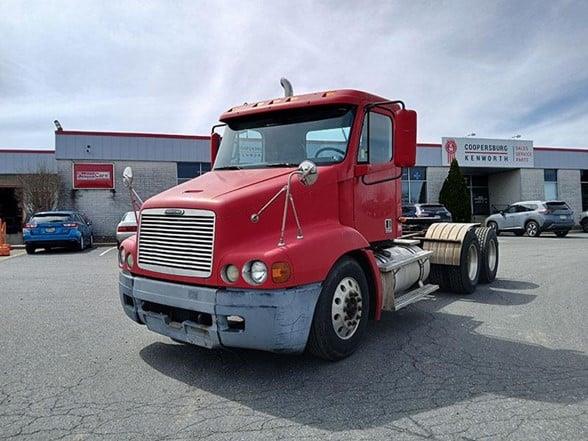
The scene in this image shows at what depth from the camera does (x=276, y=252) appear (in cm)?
376

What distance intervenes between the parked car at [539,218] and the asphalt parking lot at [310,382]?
16.8m

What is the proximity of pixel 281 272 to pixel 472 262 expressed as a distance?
550cm

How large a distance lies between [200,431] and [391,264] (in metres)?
2.96

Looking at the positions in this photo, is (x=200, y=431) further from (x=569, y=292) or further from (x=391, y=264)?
(x=569, y=292)

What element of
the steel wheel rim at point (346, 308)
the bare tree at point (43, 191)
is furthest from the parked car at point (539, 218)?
the bare tree at point (43, 191)

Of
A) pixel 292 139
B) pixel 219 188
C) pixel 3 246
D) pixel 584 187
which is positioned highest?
pixel 584 187

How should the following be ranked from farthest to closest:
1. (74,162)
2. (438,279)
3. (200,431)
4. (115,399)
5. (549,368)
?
1. (74,162)
2. (438,279)
3. (549,368)
4. (115,399)
5. (200,431)

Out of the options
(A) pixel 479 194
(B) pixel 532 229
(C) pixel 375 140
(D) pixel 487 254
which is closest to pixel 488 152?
(A) pixel 479 194

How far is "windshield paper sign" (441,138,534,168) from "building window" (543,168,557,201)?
1876 mm

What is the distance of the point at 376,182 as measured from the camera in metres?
5.25

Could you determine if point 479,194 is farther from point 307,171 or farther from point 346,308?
point 307,171

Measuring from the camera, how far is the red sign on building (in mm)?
22531

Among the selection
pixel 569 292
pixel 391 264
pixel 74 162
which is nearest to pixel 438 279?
pixel 569 292

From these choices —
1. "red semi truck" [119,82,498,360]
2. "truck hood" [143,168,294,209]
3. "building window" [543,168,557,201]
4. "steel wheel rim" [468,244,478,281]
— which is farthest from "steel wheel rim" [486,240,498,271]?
"building window" [543,168,557,201]
